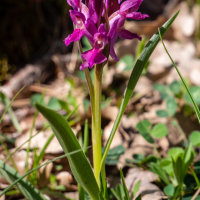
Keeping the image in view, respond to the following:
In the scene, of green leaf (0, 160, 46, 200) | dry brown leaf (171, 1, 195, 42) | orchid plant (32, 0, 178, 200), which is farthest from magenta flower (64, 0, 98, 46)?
dry brown leaf (171, 1, 195, 42)

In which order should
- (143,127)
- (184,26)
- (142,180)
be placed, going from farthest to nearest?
1. (184,26)
2. (143,127)
3. (142,180)

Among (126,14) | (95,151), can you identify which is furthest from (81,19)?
(95,151)

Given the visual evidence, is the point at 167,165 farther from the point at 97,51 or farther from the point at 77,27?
the point at 77,27

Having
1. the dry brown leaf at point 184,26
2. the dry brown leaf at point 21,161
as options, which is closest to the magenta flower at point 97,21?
the dry brown leaf at point 21,161

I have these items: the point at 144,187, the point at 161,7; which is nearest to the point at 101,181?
the point at 144,187

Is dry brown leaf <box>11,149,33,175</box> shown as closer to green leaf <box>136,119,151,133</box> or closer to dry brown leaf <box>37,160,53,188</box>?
Result: dry brown leaf <box>37,160,53,188</box>

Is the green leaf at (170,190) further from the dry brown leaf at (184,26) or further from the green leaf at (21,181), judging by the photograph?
the dry brown leaf at (184,26)

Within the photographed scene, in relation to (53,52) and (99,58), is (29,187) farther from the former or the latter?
(53,52)
